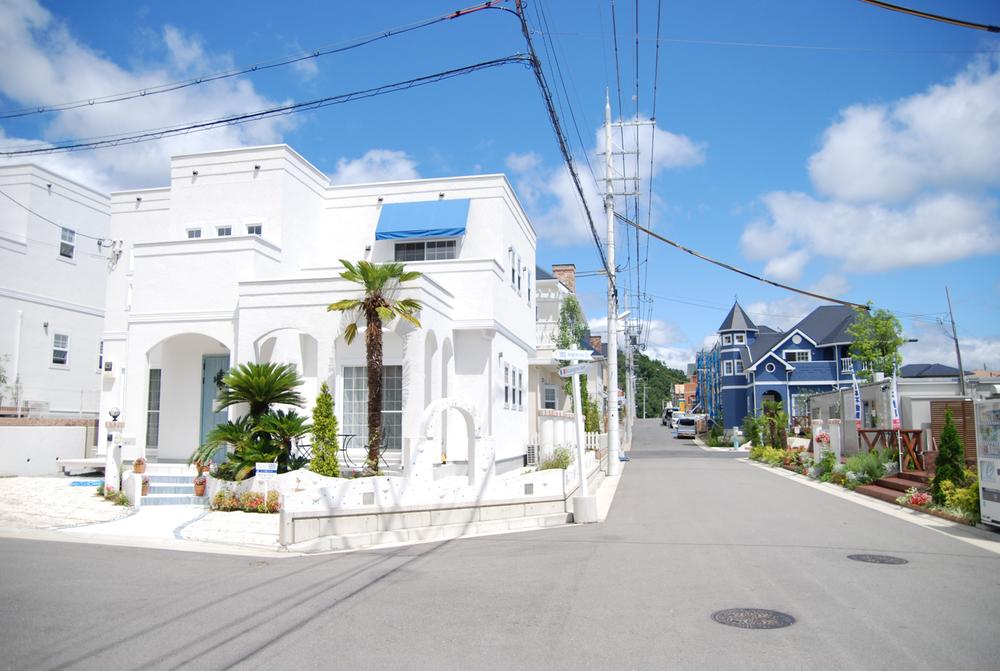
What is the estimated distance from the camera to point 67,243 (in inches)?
1126

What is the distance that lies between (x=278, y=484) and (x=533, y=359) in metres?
16.1

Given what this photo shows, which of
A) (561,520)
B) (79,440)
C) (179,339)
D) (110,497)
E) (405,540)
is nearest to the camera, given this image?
(405,540)

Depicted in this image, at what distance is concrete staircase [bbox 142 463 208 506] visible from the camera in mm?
16609

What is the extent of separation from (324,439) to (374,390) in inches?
60.4

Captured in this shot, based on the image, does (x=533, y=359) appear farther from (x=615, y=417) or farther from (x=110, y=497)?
(x=110, y=497)

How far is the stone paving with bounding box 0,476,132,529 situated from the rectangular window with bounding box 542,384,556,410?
20.6m

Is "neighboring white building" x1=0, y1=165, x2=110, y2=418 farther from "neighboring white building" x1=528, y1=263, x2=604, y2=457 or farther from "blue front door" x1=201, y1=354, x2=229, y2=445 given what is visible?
"neighboring white building" x1=528, y1=263, x2=604, y2=457

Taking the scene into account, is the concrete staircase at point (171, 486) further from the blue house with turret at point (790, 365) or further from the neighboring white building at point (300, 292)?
the blue house with turret at point (790, 365)

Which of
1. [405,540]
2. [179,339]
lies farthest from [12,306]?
[405,540]

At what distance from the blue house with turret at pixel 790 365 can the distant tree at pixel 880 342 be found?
483 inches

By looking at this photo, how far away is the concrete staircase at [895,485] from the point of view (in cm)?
1777

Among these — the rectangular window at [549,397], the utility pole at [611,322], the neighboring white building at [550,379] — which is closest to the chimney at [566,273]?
the neighboring white building at [550,379]

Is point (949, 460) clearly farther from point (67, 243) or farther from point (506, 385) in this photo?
point (67, 243)

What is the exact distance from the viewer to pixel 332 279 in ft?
61.9
